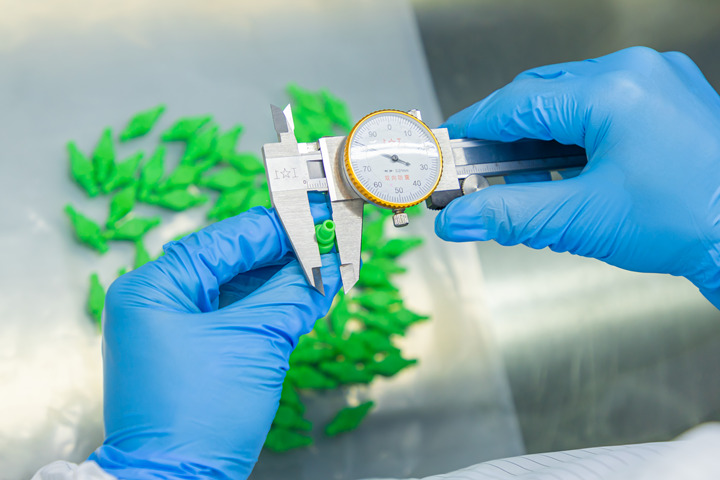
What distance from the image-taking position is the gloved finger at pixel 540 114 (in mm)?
1063

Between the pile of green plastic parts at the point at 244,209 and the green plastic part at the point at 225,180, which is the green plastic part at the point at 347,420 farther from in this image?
the green plastic part at the point at 225,180

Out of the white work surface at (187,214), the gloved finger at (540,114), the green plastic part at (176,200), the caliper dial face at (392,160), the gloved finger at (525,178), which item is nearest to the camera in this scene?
the caliper dial face at (392,160)

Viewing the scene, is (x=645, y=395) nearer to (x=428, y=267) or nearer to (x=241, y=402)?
(x=428, y=267)

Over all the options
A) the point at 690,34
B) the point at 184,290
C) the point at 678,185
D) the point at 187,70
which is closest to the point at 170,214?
the point at 187,70

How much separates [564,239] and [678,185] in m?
0.22

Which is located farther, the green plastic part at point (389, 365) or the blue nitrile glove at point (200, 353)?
the green plastic part at point (389, 365)

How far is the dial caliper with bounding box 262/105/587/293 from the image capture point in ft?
3.11

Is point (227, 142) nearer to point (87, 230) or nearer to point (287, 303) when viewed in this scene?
point (87, 230)

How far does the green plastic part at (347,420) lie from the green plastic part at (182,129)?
85 cm

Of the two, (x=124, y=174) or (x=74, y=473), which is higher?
(x=124, y=174)

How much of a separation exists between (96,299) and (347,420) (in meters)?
0.70

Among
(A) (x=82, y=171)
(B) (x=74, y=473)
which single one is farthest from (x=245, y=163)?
(B) (x=74, y=473)

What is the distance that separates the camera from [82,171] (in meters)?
1.42

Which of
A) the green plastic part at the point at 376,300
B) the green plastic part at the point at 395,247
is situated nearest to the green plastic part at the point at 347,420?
the green plastic part at the point at 376,300
